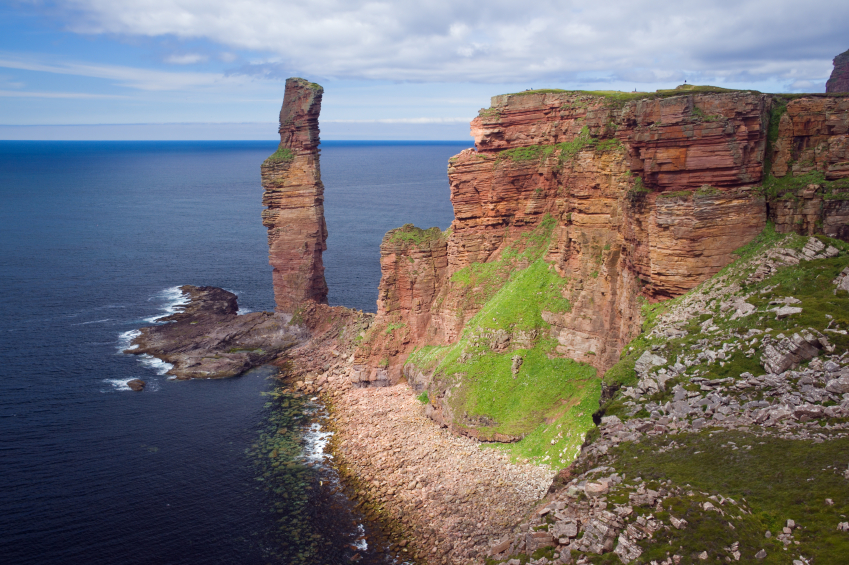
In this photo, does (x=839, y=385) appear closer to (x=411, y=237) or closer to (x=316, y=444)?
(x=316, y=444)

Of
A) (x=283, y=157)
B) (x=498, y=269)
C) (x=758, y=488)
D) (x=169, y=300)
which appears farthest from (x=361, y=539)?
(x=169, y=300)

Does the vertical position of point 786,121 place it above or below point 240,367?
above

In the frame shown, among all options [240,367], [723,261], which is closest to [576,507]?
[723,261]

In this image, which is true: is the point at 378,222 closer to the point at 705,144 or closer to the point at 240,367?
the point at 240,367

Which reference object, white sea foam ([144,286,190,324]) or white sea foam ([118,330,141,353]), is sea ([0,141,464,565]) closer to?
white sea foam ([118,330,141,353])

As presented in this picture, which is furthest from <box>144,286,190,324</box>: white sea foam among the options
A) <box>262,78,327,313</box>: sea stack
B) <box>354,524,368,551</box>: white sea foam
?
<box>354,524,368,551</box>: white sea foam
